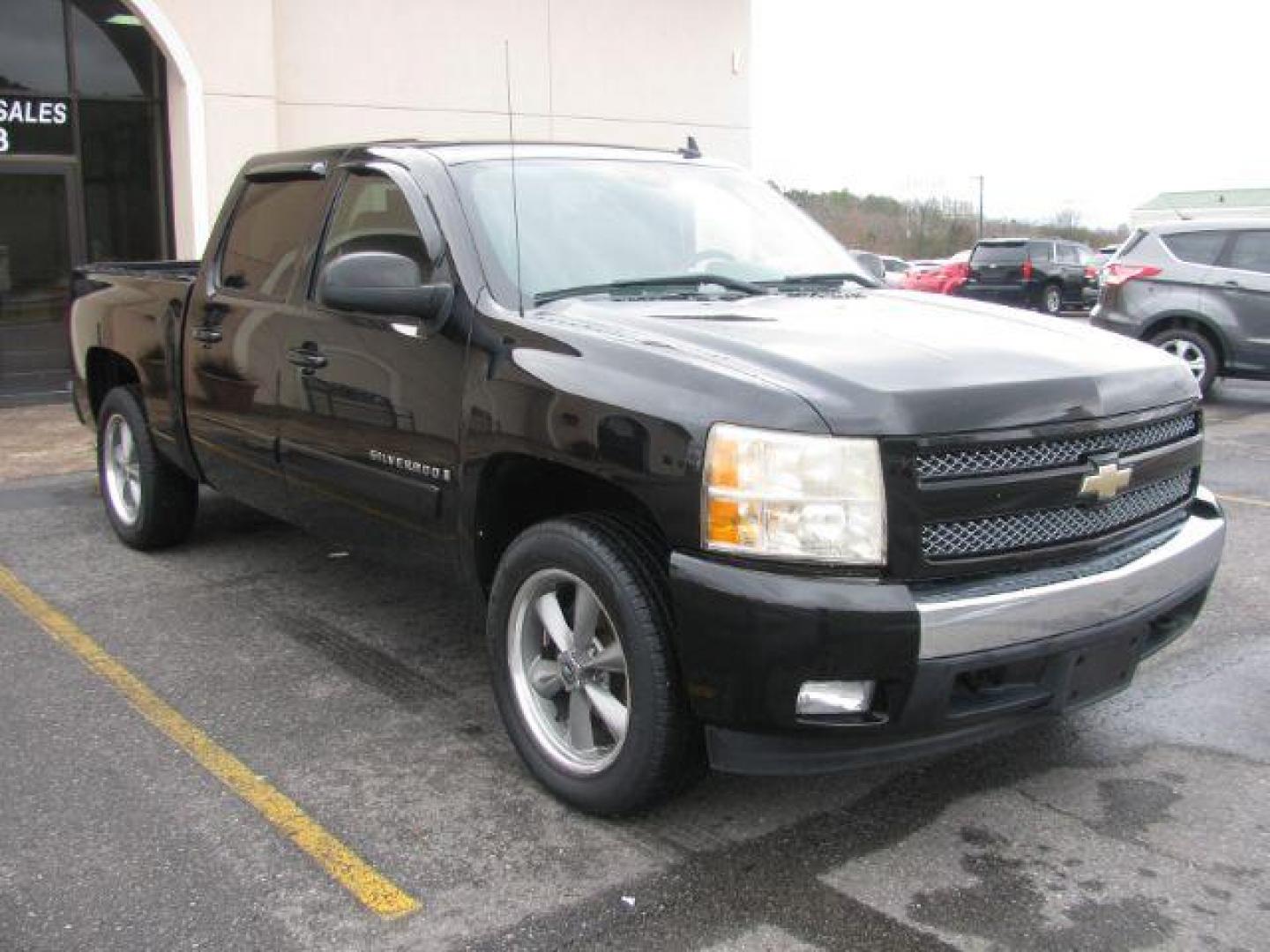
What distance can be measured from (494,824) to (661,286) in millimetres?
1784

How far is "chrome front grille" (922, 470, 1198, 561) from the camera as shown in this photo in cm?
297

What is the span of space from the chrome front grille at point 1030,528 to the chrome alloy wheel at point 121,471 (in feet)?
14.9

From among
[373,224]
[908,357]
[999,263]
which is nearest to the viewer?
[908,357]

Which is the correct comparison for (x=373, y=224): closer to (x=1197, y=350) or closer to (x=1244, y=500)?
(x=1244, y=500)

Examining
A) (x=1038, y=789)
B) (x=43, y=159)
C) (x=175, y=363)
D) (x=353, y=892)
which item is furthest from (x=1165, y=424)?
(x=43, y=159)

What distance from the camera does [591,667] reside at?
340cm

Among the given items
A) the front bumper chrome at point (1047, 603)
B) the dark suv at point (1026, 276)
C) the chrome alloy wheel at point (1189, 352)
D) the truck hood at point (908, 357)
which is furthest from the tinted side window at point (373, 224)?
the dark suv at point (1026, 276)

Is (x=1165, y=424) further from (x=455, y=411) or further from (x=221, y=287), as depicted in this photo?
(x=221, y=287)

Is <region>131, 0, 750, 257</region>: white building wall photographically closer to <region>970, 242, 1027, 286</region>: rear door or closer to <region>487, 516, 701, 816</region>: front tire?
<region>970, 242, 1027, 286</region>: rear door

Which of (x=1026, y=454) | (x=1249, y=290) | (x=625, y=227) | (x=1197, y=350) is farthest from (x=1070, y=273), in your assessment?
(x=1026, y=454)

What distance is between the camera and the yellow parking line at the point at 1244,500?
7.59m

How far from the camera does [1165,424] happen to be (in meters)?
3.59

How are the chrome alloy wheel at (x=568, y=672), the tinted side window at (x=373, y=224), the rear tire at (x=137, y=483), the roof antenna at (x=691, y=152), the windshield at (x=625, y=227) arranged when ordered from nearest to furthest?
the chrome alloy wheel at (x=568, y=672), the windshield at (x=625, y=227), the tinted side window at (x=373, y=224), the roof antenna at (x=691, y=152), the rear tire at (x=137, y=483)

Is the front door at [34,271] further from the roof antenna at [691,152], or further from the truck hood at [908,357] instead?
the truck hood at [908,357]
